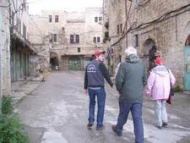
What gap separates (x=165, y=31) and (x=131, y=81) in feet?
47.4

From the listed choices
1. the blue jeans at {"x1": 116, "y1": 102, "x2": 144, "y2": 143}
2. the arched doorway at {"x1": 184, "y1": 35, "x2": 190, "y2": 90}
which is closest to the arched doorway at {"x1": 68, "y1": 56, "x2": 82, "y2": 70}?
the arched doorway at {"x1": 184, "y1": 35, "x2": 190, "y2": 90}

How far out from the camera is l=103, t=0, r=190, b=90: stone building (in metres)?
19.5

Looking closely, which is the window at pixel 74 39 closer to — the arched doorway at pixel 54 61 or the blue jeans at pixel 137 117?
the arched doorway at pixel 54 61

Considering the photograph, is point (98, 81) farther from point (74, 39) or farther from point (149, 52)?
point (74, 39)

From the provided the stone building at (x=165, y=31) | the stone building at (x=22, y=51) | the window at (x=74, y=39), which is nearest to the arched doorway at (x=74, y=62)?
the window at (x=74, y=39)

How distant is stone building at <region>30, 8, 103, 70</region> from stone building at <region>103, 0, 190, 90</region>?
134 ft

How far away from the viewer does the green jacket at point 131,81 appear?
26.3 feet

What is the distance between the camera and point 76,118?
11.4 m

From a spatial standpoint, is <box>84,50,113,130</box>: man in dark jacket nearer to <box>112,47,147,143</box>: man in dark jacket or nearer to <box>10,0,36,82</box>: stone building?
<box>112,47,147,143</box>: man in dark jacket

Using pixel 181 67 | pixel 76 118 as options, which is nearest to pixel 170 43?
pixel 181 67

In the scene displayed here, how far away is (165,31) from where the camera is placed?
22.0m

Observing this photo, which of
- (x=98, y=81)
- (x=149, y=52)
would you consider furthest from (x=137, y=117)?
(x=149, y=52)

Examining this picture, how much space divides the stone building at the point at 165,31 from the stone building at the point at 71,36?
134 feet

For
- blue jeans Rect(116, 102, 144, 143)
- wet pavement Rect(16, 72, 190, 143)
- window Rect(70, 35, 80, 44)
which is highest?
window Rect(70, 35, 80, 44)
